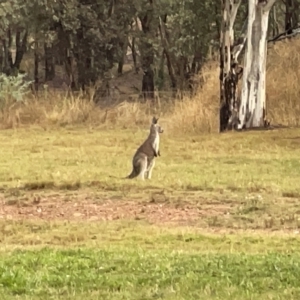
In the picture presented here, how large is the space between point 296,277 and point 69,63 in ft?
116

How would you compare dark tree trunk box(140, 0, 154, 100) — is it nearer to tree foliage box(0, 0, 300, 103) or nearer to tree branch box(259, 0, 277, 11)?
tree foliage box(0, 0, 300, 103)

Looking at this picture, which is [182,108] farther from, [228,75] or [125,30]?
[125,30]


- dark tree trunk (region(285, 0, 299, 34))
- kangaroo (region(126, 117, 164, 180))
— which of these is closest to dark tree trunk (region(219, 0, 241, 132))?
dark tree trunk (region(285, 0, 299, 34))

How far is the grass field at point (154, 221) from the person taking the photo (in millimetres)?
7867

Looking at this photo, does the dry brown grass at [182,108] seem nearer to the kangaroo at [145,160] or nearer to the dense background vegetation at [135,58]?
the dense background vegetation at [135,58]

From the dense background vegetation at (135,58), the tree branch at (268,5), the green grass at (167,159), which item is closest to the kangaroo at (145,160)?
the green grass at (167,159)

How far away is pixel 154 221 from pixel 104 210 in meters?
1.29

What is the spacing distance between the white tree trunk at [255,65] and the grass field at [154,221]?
2754mm

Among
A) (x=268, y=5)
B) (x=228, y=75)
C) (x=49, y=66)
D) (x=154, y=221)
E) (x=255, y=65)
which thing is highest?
(x=268, y=5)

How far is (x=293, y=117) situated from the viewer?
29094 millimetres

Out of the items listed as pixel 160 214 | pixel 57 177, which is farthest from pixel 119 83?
pixel 160 214

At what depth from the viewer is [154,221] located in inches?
509

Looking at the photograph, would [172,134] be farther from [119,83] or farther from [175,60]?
[119,83]

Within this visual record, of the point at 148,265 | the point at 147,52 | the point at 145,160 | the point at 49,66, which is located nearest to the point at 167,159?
the point at 145,160
